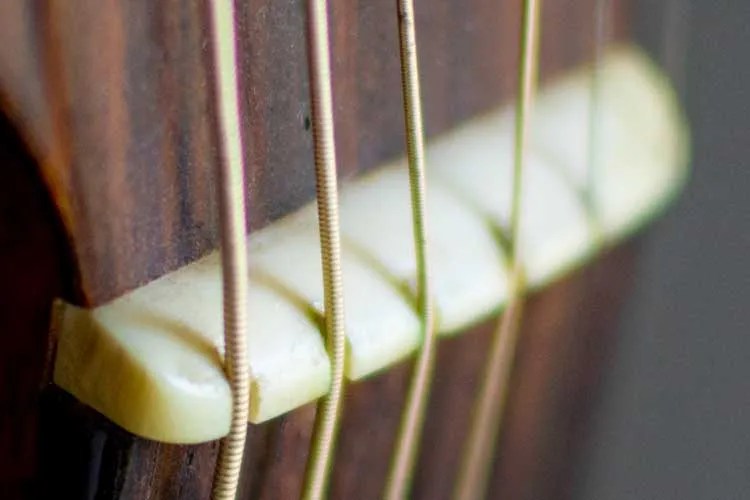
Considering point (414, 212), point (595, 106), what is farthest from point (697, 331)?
point (414, 212)

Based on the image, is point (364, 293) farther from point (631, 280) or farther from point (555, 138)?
point (631, 280)

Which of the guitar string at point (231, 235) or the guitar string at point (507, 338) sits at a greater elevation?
the guitar string at point (507, 338)

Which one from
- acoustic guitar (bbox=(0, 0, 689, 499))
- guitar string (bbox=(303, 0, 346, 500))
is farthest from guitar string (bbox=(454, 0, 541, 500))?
guitar string (bbox=(303, 0, 346, 500))

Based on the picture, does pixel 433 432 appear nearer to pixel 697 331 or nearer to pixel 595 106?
pixel 595 106

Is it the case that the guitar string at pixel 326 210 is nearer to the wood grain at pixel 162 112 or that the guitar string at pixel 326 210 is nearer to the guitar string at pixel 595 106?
the wood grain at pixel 162 112

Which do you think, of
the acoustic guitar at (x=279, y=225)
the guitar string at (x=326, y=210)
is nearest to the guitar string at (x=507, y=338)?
the acoustic guitar at (x=279, y=225)

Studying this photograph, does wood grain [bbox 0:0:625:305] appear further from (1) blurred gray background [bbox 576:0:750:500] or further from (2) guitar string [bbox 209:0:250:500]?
(1) blurred gray background [bbox 576:0:750:500]

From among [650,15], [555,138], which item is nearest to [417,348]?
[555,138]

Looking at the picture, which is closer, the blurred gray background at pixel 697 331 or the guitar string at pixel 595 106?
the guitar string at pixel 595 106
